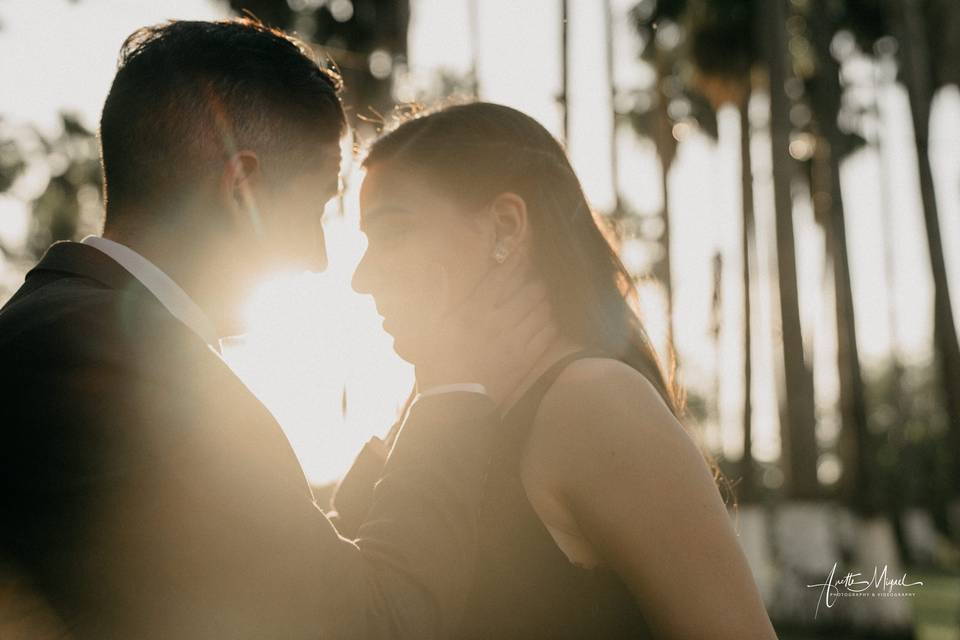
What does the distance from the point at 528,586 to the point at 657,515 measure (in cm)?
35

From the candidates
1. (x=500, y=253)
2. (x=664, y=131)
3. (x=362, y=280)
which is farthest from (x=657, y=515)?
(x=664, y=131)

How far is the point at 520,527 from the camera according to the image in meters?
2.30

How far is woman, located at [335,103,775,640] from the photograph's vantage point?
216 cm

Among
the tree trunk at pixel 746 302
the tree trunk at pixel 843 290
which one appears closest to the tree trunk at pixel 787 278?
the tree trunk at pixel 843 290

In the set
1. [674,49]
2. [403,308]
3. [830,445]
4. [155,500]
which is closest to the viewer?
[155,500]

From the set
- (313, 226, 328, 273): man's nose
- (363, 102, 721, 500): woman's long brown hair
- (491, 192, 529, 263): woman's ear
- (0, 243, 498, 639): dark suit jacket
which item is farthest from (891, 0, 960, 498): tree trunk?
(0, 243, 498, 639): dark suit jacket

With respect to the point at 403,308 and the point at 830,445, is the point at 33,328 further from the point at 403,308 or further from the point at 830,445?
the point at 830,445

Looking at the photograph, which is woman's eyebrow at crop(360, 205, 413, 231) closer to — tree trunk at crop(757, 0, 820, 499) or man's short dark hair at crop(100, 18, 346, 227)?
man's short dark hair at crop(100, 18, 346, 227)

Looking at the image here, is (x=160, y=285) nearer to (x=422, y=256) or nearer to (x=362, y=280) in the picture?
(x=362, y=280)

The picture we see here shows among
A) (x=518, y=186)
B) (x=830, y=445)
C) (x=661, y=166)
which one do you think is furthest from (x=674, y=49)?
(x=830, y=445)

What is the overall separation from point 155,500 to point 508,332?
1108 mm

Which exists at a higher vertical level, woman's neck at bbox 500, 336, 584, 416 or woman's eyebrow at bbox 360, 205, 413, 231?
woman's eyebrow at bbox 360, 205, 413, 231

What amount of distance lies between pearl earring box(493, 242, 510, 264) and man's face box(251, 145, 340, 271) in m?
0.44

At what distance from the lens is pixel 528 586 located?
7.53ft
